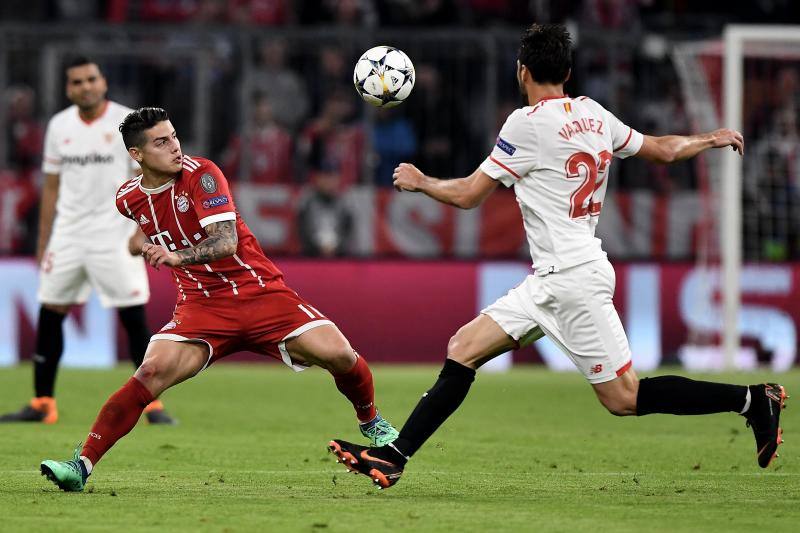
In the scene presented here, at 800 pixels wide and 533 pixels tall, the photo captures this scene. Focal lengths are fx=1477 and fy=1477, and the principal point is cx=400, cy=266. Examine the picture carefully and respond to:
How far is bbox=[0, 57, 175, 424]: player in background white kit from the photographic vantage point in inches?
440

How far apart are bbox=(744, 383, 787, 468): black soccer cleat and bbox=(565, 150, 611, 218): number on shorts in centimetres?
129

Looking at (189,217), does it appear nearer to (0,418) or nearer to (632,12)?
(0,418)

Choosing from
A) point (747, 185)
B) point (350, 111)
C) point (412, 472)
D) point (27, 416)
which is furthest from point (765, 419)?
point (350, 111)

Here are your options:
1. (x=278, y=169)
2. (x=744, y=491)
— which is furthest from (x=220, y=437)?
(x=278, y=169)

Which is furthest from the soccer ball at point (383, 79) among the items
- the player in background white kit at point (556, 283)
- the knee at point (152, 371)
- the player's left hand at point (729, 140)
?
the knee at point (152, 371)

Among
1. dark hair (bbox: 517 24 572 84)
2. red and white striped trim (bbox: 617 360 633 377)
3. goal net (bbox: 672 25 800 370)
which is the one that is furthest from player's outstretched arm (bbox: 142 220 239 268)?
goal net (bbox: 672 25 800 370)

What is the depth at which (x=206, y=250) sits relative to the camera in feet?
25.3

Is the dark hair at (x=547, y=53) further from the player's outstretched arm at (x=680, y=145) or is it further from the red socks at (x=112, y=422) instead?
the red socks at (x=112, y=422)

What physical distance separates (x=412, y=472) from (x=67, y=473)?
2148mm

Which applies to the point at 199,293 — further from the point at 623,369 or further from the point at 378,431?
the point at 623,369

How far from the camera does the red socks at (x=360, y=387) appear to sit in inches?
328

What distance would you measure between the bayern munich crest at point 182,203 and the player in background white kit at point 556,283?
49.8 inches

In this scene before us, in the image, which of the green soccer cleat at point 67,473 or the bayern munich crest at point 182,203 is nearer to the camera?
the green soccer cleat at point 67,473

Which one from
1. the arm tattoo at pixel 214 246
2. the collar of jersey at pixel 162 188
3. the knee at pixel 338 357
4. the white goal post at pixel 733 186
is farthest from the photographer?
the white goal post at pixel 733 186
